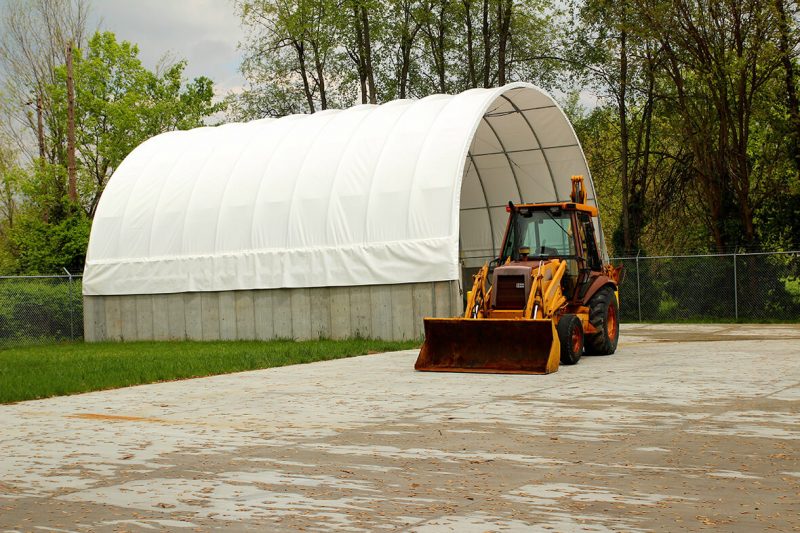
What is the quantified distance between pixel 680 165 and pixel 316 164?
14.0 metres

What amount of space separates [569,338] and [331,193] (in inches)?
401

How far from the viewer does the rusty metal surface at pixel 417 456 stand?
6.05m

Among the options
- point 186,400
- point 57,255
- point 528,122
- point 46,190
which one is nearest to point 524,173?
point 528,122

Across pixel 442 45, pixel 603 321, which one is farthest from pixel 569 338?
pixel 442 45

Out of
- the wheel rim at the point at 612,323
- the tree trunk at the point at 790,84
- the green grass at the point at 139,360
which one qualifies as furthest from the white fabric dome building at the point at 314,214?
the tree trunk at the point at 790,84

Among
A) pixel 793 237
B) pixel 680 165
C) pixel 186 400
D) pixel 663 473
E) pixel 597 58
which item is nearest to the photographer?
pixel 663 473

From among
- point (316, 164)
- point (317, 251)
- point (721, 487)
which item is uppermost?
point (316, 164)

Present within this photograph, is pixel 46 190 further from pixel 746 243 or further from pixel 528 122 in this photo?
pixel 746 243

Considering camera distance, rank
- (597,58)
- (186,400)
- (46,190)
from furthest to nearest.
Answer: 1. (46,190)
2. (597,58)
3. (186,400)

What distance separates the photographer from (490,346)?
1532cm

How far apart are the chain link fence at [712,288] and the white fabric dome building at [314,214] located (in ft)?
13.4

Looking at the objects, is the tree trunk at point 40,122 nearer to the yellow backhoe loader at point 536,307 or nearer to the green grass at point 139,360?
the green grass at point 139,360

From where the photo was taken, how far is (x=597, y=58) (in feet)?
125

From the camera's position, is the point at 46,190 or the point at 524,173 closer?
the point at 524,173
